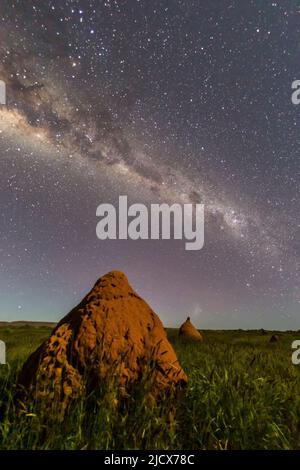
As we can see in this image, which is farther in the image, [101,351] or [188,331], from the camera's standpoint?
[188,331]

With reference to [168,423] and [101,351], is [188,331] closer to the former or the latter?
[168,423]

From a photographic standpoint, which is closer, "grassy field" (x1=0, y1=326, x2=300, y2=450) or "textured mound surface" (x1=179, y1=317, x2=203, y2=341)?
"grassy field" (x1=0, y1=326, x2=300, y2=450)

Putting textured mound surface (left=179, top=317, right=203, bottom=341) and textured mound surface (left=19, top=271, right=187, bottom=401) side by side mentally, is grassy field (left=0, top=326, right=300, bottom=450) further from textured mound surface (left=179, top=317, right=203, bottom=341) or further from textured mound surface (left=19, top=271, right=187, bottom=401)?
textured mound surface (left=179, top=317, right=203, bottom=341)

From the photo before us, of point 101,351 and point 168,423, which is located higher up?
point 101,351

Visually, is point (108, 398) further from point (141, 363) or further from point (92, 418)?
point (141, 363)

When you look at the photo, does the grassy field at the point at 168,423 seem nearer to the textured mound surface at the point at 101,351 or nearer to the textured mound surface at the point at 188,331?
the textured mound surface at the point at 101,351

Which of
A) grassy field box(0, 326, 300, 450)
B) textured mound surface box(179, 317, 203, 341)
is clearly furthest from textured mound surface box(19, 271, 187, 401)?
textured mound surface box(179, 317, 203, 341)

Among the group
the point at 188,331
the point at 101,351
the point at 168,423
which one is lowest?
the point at 188,331

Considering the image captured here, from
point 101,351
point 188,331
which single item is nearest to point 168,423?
point 101,351

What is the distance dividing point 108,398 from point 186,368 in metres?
2.98

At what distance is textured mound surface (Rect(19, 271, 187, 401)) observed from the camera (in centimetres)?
439

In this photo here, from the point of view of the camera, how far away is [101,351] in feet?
14.6

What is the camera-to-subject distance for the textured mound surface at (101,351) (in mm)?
4395

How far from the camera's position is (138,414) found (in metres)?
3.98
